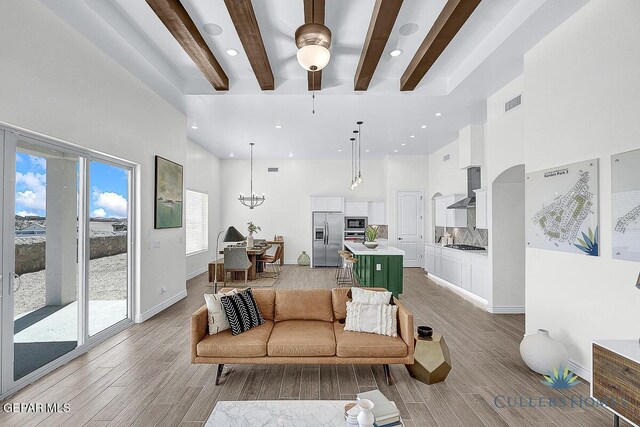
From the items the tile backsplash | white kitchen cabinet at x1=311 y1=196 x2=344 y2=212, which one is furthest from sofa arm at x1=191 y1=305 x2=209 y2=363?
white kitchen cabinet at x1=311 y1=196 x2=344 y2=212

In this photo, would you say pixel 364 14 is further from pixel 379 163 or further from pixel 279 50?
pixel 379 163

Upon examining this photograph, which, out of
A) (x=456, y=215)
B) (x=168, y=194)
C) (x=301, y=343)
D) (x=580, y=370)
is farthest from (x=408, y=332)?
(x=456, y=215)

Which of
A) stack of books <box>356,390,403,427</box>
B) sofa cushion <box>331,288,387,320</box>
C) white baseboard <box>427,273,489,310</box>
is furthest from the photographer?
white baseboard <box>427,273,489,310</box>

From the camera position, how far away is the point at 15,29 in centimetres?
263

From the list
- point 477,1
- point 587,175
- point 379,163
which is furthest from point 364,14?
point 379,163

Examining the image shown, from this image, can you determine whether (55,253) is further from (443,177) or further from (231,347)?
(443,177)

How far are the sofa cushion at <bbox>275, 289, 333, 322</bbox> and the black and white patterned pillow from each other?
247 millimetres

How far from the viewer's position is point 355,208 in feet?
31.5

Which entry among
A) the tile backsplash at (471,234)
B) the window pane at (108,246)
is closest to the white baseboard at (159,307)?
the window pane at (108,246)

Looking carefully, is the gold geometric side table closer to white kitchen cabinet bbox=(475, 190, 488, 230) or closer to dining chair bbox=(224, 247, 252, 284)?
white kitchen cabinet bbox=(475, 190, 488, 230)

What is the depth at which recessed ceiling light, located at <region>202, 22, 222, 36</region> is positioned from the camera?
3.37 metres

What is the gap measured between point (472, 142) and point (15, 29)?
252 inches

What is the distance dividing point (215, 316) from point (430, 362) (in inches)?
80.6

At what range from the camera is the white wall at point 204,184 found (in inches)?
300
